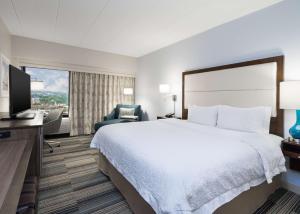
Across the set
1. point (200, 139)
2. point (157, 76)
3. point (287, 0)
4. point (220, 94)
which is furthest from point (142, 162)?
point (157, 76)

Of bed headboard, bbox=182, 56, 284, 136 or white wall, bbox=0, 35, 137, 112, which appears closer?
bed headboard, bbox=182, 56, 284, 136

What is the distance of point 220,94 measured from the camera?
3.00 metres

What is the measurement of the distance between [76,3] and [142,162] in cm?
246

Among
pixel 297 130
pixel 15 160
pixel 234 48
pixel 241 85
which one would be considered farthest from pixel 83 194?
pixel 234 48

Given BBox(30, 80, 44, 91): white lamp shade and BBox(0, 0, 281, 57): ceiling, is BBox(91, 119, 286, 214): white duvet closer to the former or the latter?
BBox(0, 0, 281, 57): ceiling

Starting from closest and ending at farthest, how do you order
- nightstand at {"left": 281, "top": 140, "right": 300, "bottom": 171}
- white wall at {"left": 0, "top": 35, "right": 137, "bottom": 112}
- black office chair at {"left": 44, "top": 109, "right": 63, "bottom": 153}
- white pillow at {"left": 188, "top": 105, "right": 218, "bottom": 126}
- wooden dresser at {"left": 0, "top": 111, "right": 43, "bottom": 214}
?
wooden dresser at {"left": 0, "top": 111, "right": 43, "bottom": 214} → nightstand at {"left": 281, "top": 140, "right": 300, "bottom": 171} → white pillow at {"left": 188, "top": 105, "right": 218, "bottom": 126} → black office chair at {"left": 44, "top": 109, "right": 63, "bottom": 153} → white wall at {"left": 0, "top": 35, "right": 137, "bottom": 112}

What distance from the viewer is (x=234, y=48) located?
2.81m

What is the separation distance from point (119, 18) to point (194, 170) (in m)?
2.72

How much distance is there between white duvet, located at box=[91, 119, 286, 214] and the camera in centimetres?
111

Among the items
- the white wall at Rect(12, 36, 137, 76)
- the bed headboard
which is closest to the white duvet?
the bed headboard

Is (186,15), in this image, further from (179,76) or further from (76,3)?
(76,3)

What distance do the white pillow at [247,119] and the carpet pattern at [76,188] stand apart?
1804mm

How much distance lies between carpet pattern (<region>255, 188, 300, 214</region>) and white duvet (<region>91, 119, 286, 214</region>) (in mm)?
412

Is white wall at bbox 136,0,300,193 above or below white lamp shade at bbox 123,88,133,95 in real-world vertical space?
above
